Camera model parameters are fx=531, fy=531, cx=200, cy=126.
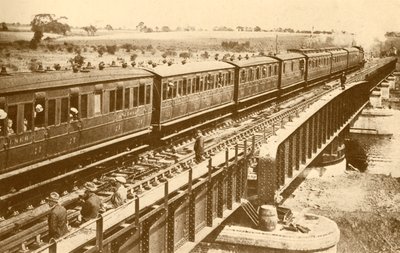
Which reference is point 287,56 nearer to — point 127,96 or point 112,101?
point 127,96

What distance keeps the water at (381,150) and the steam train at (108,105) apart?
15.3 m

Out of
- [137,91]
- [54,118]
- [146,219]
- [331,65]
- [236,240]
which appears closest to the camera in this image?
[146,219]

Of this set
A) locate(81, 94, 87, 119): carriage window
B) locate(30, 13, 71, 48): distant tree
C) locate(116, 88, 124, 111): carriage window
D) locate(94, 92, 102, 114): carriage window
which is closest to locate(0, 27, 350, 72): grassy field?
locate(30, 13, 71, 48): distant tree

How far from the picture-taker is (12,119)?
13.2 meters

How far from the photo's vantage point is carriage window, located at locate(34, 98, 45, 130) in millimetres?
14062

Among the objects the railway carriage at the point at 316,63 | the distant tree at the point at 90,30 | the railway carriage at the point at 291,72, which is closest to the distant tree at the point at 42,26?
the railway carriage at the point at 291,72

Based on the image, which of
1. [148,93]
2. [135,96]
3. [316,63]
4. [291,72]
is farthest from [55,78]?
[316,63]

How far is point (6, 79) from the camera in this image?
1319 centimetres

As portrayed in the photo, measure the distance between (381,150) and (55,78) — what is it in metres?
37.7

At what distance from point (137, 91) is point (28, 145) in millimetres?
6775

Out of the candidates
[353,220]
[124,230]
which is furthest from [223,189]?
[353,220]

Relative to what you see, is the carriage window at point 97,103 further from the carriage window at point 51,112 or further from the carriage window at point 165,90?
the carriage window at point 165,90

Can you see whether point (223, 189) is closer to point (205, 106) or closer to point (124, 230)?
point (124, 230)

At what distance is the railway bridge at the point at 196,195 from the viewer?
936cm
